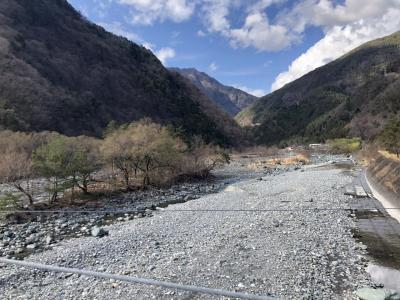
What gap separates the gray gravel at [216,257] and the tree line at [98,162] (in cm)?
977

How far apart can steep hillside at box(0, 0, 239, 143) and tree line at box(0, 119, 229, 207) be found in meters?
29.2

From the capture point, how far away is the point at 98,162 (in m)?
33.9

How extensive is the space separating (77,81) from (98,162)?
259 ft

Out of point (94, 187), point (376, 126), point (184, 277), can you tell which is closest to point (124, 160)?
point (94, 187)

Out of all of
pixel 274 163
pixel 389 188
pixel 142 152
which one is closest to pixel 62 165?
pixel 142 152

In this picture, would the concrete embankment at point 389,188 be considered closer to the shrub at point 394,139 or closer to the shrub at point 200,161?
the shrub at point 394,139

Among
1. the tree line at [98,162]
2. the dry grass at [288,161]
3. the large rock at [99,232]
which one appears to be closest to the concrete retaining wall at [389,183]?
the large rock at [99,232]

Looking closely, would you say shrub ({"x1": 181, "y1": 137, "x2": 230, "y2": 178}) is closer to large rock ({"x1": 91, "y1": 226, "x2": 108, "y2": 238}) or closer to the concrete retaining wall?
the concrete retaining wall

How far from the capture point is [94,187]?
1355 inches

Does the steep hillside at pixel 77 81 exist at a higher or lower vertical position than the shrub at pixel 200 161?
higher

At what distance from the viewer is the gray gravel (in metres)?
11.1

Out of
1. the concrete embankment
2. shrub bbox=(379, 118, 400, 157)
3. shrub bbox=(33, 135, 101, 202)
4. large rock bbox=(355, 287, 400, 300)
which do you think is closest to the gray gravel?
large rock bbox=(355, 287, 400, 300)

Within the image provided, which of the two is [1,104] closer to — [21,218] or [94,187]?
[94,187]

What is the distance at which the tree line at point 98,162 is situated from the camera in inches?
1117
